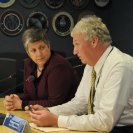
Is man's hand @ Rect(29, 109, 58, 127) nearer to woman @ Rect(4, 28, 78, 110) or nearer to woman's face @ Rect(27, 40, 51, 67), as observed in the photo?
woman @ Rect(4, 28, 78, 110)

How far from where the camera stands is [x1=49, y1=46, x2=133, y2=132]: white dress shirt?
1945mm

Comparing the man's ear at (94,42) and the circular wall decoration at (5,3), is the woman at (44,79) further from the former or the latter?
the circular wall decoration at (5,3)

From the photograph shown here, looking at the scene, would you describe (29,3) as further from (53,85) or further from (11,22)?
(53,85)

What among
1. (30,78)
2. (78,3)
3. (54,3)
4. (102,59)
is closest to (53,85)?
(30,78)

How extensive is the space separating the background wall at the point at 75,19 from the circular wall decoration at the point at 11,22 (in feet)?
0.18

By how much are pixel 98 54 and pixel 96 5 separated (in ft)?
11.8

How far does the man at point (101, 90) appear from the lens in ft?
6.41

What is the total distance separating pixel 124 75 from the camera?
2004mm

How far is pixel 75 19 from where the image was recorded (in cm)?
558

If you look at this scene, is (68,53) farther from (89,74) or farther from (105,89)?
(105,89)

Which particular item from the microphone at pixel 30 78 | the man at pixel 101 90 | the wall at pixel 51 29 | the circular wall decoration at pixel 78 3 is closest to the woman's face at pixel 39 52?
the microphone at pixel 30 78

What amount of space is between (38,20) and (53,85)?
298 centimetres

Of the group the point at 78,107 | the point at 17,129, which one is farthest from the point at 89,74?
the point at 17,129

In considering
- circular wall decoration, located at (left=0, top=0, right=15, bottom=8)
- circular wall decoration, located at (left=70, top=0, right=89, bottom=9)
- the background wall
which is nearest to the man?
the background wall
